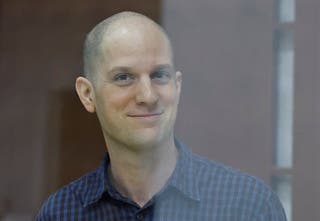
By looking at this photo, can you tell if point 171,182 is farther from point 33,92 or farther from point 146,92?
point 33,92

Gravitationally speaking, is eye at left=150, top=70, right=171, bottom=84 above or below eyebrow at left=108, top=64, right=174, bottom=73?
below

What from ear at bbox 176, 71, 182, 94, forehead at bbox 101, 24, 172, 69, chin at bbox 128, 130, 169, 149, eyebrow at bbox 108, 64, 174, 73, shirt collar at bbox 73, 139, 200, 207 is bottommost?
shirt collar at bbox 73, 139, 200, 207

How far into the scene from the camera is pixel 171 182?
3.36ft

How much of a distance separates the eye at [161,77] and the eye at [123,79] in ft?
0.10

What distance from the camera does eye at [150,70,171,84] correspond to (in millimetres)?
993

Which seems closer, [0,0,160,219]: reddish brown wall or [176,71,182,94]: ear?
[176,71,182,94]: ear

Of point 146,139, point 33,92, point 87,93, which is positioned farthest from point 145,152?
point 33,92

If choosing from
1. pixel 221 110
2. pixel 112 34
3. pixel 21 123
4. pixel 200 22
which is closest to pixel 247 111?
pixel 221 110

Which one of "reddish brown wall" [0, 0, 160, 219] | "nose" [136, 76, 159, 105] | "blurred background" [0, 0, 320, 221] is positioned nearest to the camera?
"nose" [136, 76, 159, 105]

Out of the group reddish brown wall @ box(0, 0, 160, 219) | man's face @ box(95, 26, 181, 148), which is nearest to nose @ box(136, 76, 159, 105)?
man's face @ box(95, 26, 181, 148)

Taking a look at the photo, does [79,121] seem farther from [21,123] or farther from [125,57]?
[125,57]

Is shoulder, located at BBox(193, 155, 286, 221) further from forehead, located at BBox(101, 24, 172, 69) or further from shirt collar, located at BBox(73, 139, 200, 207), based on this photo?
forehead, located at BBox(101, 24, 172, 69)

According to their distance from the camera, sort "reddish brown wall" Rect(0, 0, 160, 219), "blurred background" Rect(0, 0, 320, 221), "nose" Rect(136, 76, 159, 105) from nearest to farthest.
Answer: "nose" Rect(136, 76, 159, 105) → "blurred background" Rect(0, 0, 320, 221) → "reddish brown wall" Rect(0, 0, 160, 219)

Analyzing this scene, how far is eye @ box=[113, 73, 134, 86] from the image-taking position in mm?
990
